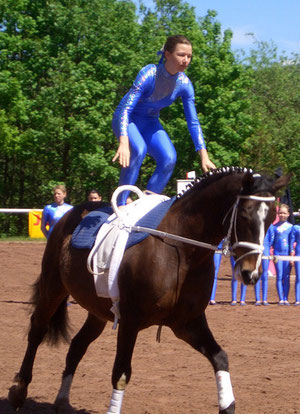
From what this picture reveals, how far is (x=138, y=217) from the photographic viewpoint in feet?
18.1

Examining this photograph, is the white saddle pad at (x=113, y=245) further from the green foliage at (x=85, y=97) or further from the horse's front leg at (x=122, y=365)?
the green foliage at (x=85, y=97)

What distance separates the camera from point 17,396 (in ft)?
20.4

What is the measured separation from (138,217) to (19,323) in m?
5.68

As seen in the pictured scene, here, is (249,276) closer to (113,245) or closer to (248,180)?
(248,180)

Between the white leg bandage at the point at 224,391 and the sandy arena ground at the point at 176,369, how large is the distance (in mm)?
816

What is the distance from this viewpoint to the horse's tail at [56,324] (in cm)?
672

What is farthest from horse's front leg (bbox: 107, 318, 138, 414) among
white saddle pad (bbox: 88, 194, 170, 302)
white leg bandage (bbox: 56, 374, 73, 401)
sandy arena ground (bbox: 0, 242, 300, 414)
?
white leg bandage (bbox: 56, 374, 73, 401)

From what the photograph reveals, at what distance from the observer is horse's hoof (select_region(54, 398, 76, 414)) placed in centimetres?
600

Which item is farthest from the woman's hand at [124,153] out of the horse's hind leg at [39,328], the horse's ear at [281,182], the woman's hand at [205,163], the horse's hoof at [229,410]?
the horse's hoof at [229,410]

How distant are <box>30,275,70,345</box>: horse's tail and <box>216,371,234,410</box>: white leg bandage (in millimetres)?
1952

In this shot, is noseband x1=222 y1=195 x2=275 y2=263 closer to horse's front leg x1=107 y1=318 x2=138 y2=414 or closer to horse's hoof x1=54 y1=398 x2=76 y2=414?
horse's front leg x1=107 y1=318 x2=138 y2=414

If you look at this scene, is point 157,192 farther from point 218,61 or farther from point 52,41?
point 218,61

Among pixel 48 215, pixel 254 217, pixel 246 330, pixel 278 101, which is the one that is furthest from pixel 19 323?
pixel 278 101

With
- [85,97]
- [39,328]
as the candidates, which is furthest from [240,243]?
[85,97]
